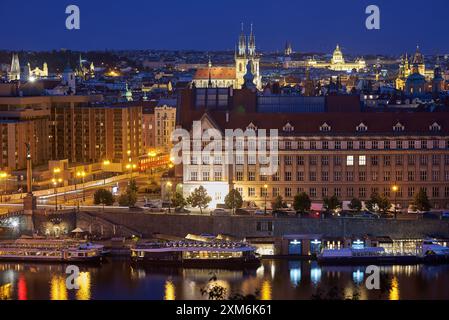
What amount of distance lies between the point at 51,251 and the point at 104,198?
13.0 ft

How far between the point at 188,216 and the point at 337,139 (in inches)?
195

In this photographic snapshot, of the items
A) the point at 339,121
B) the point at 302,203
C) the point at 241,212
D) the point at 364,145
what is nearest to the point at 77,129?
the point at 339,121

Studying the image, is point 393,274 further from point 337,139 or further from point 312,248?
point 337,139

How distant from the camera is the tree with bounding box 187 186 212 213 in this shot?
3672 cm

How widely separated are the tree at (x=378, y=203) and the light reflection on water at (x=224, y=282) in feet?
11.9

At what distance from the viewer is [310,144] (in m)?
38.2

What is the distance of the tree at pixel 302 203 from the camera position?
119 ft

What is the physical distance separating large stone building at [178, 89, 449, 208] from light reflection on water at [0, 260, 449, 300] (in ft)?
16.7

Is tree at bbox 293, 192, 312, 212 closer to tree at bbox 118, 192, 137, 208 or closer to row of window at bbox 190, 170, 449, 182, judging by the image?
row of window at bbox 190, 170, 449, 182

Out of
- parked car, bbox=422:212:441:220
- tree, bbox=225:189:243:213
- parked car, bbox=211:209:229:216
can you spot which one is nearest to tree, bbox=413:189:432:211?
parked car, bbox=422:212:441:220

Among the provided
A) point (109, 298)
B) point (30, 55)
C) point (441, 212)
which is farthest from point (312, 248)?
point (30, 55)

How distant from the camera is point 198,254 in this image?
110ft

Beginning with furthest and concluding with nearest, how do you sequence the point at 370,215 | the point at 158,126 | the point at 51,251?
the point at 158,126 → the point at 370,215 → the point at 51,251

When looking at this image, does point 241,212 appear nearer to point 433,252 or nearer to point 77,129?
point 433,252
